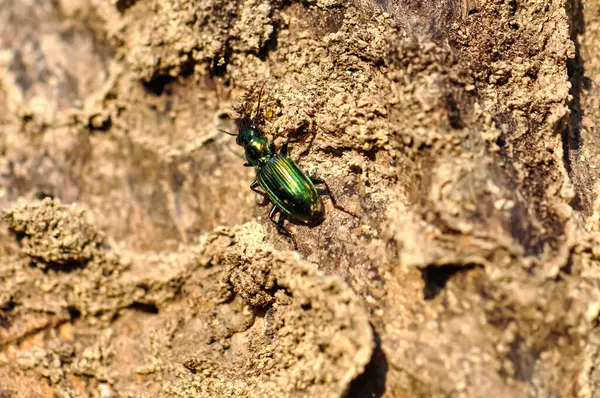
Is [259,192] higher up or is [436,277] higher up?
[436,277]

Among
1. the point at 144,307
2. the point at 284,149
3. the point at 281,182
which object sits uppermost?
the point at 284,149

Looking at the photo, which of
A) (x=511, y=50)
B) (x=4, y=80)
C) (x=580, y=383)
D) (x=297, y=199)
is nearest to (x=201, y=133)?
(x=297, y=199)

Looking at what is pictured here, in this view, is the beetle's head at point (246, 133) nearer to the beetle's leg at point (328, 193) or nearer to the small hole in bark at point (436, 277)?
the beetle's leg at point (328, 193)

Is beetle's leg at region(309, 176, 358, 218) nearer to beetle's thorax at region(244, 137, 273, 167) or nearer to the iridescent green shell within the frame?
the iridescent green shell

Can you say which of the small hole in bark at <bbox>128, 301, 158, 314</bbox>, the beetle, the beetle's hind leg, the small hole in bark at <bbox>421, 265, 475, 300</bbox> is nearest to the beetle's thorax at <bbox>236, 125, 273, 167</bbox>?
the beetle

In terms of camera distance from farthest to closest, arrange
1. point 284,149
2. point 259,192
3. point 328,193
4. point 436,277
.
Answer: point 259,192, point 284,149, point 328,193, point 436,277

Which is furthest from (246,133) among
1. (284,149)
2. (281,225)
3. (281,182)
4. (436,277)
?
(436,277)

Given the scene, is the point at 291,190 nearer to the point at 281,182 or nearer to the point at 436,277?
the point at 281,182
